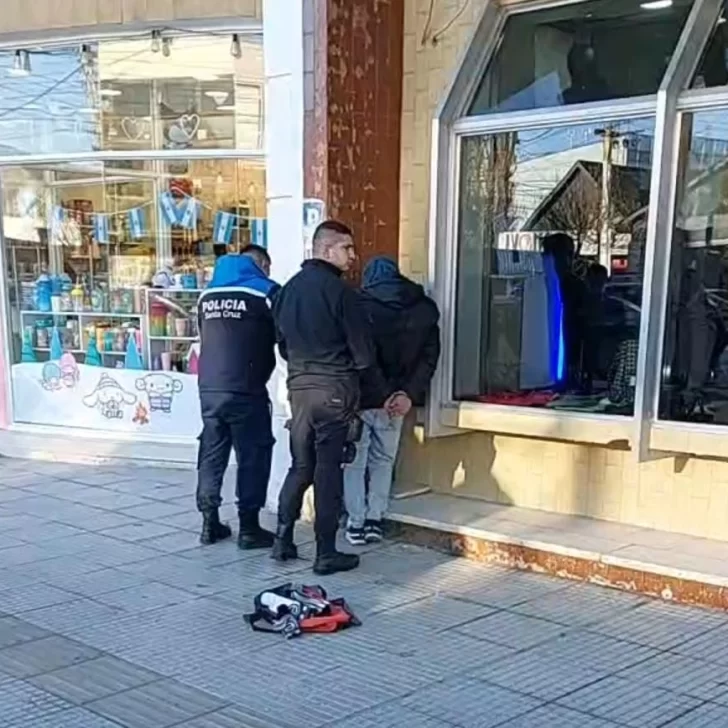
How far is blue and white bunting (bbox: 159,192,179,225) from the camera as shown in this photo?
8664 mm

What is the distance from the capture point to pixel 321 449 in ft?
17.7

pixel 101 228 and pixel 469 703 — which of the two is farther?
pixel 101 228

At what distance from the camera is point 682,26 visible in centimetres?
538

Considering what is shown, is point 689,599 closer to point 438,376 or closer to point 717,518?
point 717,518

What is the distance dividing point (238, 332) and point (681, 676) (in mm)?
3102

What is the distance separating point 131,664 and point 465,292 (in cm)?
323

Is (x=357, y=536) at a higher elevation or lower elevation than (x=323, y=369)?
lower

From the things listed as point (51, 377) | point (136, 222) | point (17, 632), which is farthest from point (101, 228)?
point (17, 632)

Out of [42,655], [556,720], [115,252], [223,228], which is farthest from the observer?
[115,252]

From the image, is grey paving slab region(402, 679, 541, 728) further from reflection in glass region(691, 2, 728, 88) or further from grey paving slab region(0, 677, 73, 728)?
reflection in glass region(691, 2, 728, 88)

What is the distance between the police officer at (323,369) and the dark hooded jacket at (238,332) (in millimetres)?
386

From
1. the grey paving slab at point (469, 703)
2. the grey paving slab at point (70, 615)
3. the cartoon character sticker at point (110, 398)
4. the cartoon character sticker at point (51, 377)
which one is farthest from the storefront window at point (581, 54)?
the cartoon character sticker at point (51, 377)

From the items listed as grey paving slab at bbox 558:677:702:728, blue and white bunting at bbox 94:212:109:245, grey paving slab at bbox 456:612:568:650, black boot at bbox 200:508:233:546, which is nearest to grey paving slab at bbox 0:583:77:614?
black boot at bbox 200:508:233:546

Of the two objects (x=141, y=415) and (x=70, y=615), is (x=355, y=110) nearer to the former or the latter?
(x=70, y=615)
